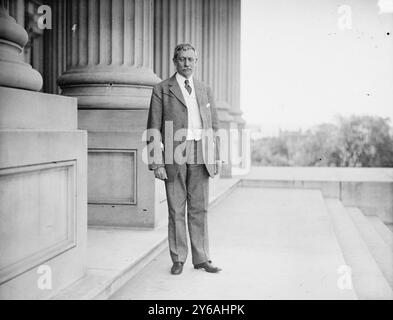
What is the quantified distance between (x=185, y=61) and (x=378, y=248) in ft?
16.8

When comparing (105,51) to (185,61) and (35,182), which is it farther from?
(35,182)

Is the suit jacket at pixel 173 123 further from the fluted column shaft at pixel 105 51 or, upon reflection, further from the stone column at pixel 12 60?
the fluted column shaft at pixel 105 51

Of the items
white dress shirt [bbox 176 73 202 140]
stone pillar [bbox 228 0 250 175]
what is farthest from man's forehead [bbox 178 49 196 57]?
stone pillar [bbox 228 0 250 175]

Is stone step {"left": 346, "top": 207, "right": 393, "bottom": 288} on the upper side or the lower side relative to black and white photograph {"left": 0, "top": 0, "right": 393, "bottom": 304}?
lower

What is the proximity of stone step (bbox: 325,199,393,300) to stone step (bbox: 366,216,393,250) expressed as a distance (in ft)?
2.97

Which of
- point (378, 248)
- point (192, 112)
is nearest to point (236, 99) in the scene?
point (378, 248)

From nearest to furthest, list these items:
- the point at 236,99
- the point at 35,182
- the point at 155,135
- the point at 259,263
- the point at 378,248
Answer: the point at 35,182 < the point at 155,135 < the point at 259,263 < the point at 378,248 < the point at 236,99

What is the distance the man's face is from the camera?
4.67 meters

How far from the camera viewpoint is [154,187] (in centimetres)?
665

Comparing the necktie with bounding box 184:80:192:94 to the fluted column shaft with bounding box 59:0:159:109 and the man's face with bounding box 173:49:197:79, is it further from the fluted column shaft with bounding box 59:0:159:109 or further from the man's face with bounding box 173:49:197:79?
the fluted column shaft with bounding box 59:0:159:109

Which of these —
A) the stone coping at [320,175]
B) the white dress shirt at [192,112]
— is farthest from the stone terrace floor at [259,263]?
the stone coping at [320,175]

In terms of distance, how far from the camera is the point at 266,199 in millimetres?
10898
